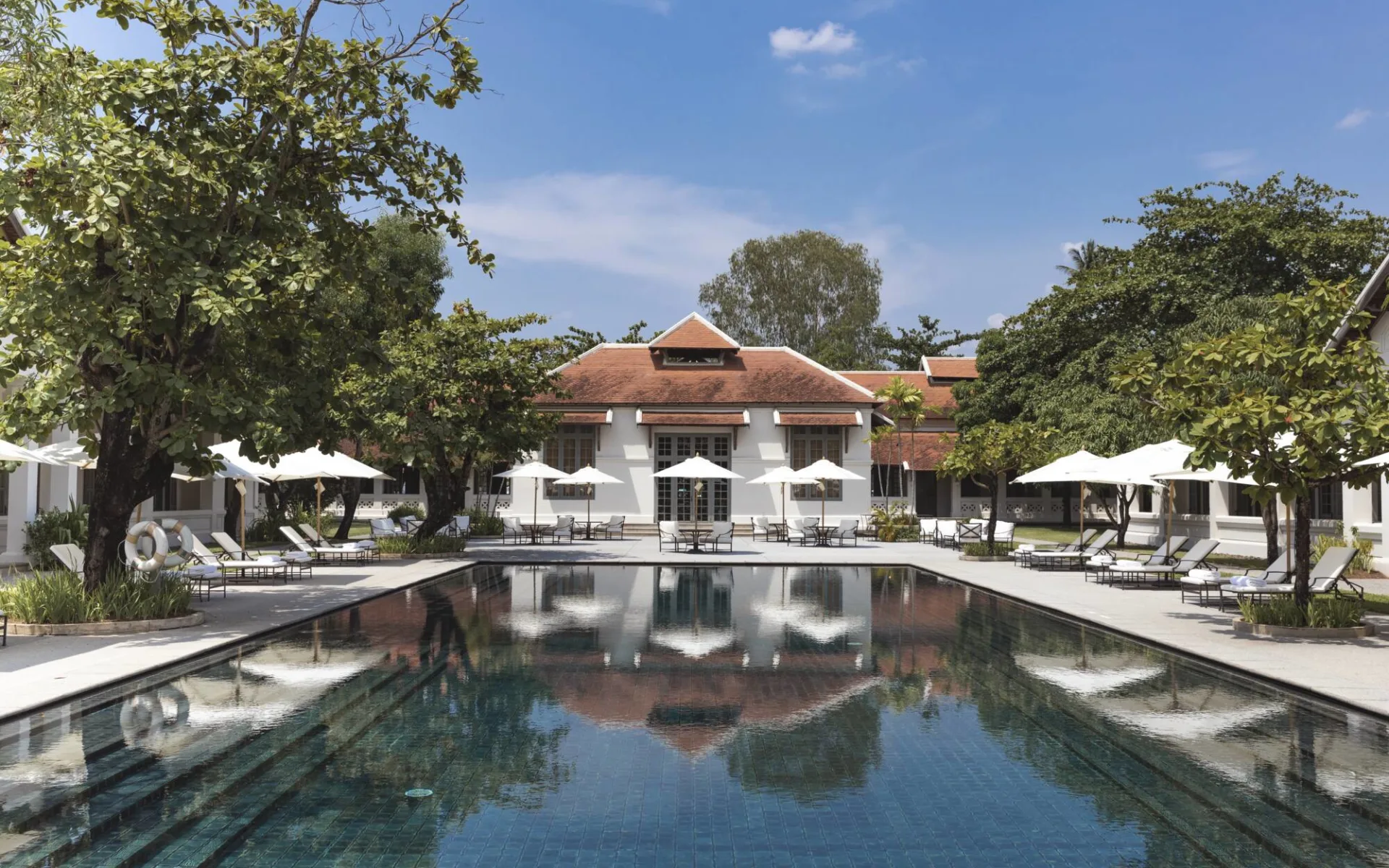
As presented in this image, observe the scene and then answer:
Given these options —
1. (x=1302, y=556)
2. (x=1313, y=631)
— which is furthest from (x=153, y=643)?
(x=1302, y=556)

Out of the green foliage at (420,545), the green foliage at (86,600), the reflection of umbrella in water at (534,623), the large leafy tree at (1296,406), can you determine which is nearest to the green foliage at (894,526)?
the green foliage at (420,545)

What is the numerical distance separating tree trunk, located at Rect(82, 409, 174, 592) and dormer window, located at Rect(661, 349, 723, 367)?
26884 mm

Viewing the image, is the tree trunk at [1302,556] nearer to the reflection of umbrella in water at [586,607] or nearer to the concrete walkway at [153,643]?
the reflection of umbrella in water at [586,607]

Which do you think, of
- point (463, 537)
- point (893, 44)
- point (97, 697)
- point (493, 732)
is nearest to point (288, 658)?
point (97, 697)

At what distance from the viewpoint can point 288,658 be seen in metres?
10.9

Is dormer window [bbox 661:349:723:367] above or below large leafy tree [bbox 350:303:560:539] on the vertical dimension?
above

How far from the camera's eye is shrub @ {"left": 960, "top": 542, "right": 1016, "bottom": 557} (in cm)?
2467

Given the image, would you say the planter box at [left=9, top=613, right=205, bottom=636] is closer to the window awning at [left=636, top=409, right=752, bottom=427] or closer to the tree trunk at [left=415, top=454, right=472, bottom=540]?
the tree trunk at [left=415, top=454, right=472, bottom=540]

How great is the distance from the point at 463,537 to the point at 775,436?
45.6 feet

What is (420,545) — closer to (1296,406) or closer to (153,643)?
(153,643)

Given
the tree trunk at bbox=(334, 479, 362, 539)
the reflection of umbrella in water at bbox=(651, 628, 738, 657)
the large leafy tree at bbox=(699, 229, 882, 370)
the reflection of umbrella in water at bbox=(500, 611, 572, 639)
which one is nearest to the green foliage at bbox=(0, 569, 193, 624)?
the reflection of umbrella in water at bbox=(500, 611, 572, 639)

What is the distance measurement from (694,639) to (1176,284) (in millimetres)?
25079

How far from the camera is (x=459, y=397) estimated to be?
24.0 meters

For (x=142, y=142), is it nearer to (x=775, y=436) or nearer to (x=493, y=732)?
(x=493, y=732)
